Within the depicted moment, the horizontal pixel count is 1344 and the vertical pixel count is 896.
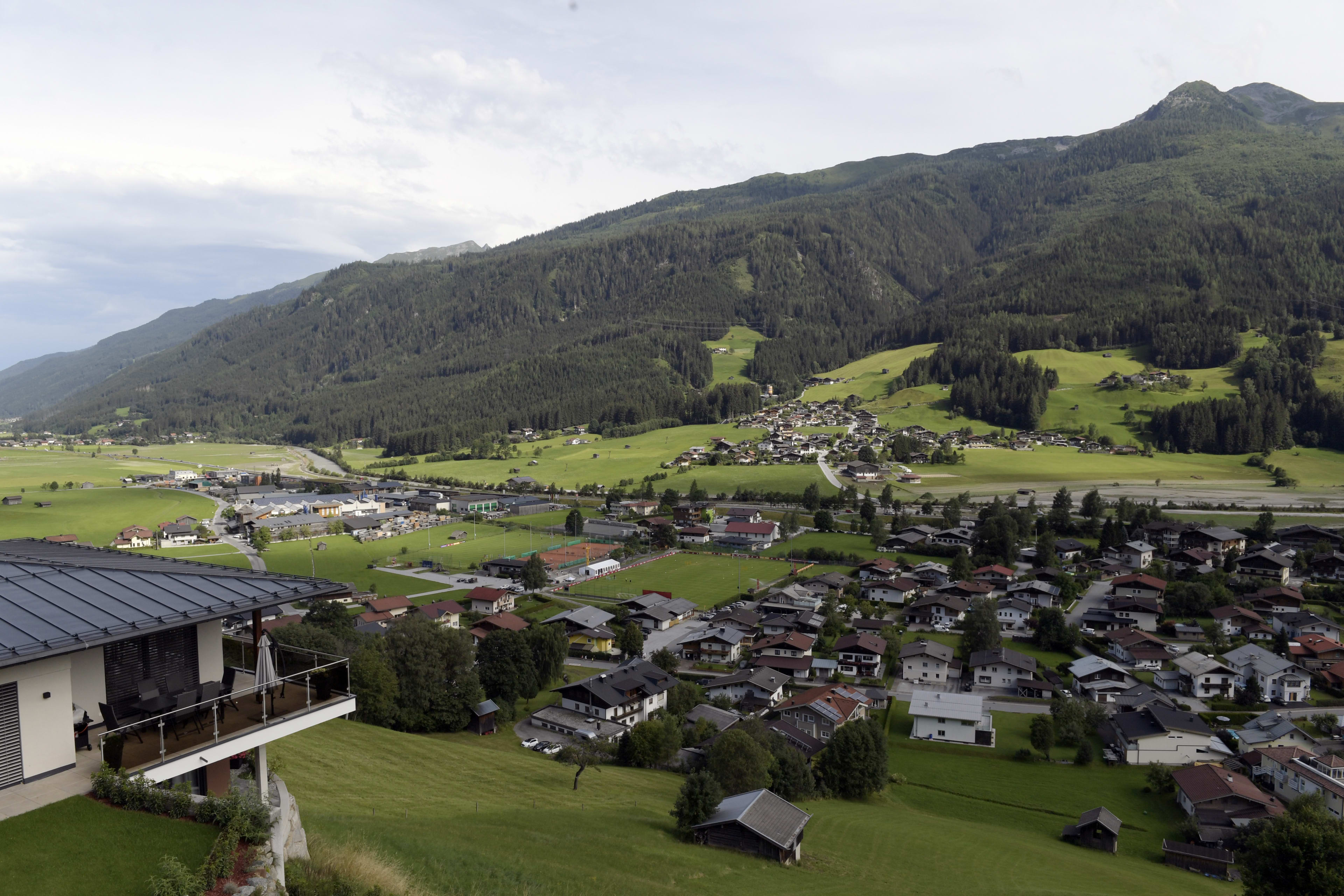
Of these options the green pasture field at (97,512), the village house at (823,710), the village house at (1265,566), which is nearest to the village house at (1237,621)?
the village house at (1265,566)

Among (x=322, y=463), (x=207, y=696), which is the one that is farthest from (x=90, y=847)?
(x=322, y=463)

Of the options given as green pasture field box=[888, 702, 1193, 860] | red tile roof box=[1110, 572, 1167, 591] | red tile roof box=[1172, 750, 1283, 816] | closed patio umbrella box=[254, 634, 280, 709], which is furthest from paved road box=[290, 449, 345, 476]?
closed patio umbrella box=[254, 634, 280, 709]

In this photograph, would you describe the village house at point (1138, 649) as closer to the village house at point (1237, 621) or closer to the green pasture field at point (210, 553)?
the village house at point (1237, 621)

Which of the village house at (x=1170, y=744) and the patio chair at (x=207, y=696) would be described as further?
the village house at (x=1170, y=744)

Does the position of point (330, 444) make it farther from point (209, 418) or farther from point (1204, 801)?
point (1204, 801)

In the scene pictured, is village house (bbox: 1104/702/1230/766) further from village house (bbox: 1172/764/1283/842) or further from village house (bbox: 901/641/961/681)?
village house (bbox: 901/641/961/681)

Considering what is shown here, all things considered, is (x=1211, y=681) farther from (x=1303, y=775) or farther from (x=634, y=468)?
(x=634, y=468)
